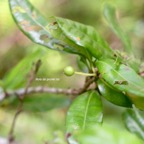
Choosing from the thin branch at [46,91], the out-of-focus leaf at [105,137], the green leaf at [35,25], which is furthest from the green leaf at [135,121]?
the out-of-focus leaf at [105,137]

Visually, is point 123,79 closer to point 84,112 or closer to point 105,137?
A: point 84,112

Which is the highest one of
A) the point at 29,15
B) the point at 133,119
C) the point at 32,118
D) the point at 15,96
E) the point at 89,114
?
the point at 29,15

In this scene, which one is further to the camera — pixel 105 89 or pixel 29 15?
pixel 29 15

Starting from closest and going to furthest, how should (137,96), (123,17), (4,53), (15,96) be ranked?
(137,96) < (15,96) < (4,53) < (123,17)

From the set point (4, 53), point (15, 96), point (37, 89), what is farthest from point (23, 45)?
point (37, 89)

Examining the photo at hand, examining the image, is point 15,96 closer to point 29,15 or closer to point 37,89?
point 37,89

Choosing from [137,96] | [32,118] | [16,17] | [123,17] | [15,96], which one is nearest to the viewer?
[137,96]
